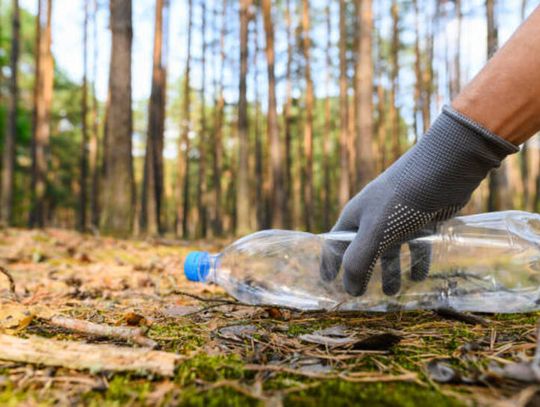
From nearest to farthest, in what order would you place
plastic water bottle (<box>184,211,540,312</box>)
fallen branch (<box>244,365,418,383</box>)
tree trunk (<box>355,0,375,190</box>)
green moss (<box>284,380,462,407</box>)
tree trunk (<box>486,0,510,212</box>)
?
green moss (<box>284,380,462,407</box>)
fallen branch (<box>244,365,418,383</box>)
plastic water bottle (<box>184,211,540,312</box>)
tree trunk (<box>486,0,510,212</box>)
tree trunk (<box>355,0,375,190</box>)

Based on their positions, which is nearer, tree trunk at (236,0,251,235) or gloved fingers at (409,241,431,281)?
gloved fingers at (409,241,431,281)

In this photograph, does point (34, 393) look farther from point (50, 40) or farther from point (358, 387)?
point (50, 40)

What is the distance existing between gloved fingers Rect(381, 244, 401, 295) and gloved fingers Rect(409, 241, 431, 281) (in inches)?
2.8

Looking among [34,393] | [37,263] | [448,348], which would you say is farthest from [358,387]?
[37,263]

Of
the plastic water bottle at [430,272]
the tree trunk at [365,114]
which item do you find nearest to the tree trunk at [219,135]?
the tree trunk at [365,114]

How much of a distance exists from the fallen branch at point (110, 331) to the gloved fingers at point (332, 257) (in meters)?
0.94

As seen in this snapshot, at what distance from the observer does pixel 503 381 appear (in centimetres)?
81

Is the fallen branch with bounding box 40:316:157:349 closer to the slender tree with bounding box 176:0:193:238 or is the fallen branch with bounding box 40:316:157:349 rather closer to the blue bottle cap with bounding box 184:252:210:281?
the blue bottle cap with bounding box 184:252:210:281

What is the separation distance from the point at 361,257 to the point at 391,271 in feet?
1.47

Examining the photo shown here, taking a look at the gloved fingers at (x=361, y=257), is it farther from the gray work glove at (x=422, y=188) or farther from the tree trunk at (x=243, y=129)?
the tree trunk at (x=243, y=129)

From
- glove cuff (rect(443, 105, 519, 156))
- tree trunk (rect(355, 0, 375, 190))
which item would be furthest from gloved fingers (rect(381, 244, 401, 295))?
tree trunk (rect(355, 0, 375, 190))

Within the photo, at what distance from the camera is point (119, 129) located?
671cm

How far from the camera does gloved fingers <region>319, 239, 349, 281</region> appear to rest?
5.94 feet

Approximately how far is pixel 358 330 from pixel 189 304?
3.05 ft
